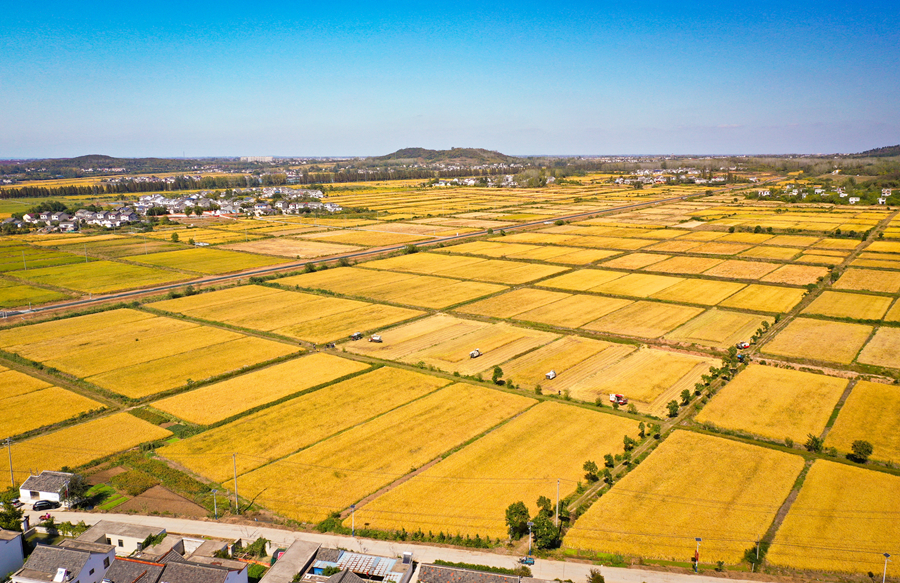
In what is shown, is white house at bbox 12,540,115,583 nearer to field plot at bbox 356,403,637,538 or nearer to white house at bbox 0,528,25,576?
white house at bbox 0,528,25,576

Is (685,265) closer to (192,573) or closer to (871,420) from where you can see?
(871,420)

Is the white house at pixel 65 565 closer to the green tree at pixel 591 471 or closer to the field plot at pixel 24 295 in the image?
the green tree at pixel 591 471

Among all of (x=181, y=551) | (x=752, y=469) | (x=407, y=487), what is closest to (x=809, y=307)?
(x=752, y=469)

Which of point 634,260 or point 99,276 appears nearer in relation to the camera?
point 99,276

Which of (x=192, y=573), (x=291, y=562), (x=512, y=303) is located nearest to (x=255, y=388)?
(x=192, y=573)

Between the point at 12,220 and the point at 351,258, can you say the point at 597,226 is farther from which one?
the point at 12,220

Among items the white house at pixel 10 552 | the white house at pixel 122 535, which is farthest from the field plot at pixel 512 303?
the white house at pixel 10 552
